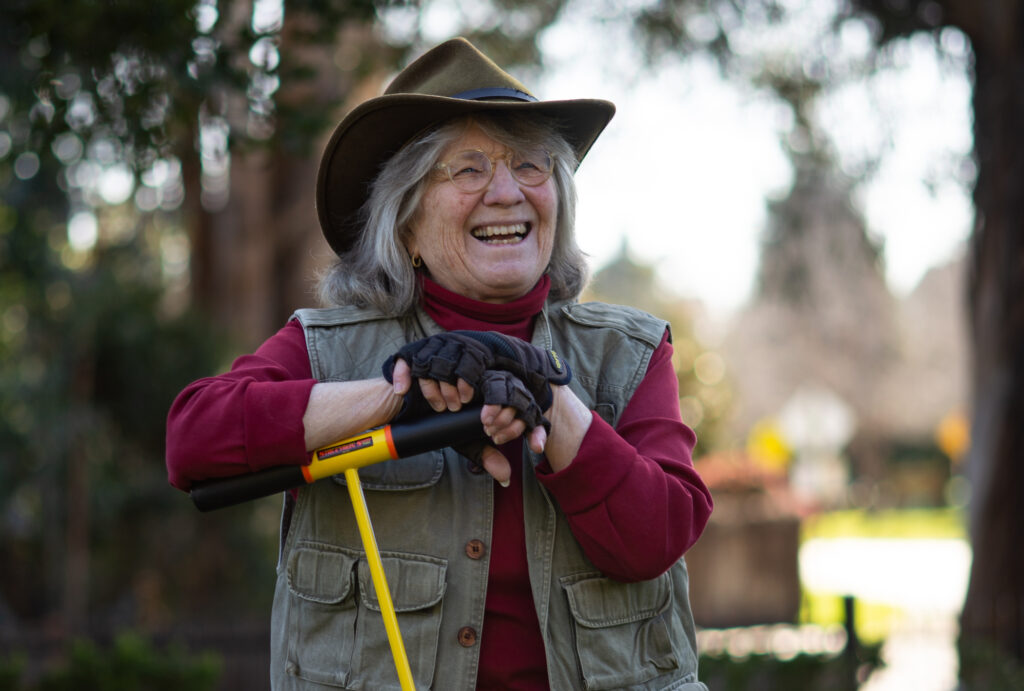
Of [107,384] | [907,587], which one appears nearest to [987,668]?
[107,384]

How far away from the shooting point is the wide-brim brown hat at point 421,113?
7.47 feet

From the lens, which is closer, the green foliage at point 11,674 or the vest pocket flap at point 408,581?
the vest pocket flap at point 408,581

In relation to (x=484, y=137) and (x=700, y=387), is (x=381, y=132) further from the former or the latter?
(x=700, y=387)

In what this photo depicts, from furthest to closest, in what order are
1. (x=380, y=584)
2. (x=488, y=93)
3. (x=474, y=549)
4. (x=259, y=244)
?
1. (x=259, y=244)
2. (x=488, y=93)
3. (x=474, y=549)
4. (x=380, y=584)

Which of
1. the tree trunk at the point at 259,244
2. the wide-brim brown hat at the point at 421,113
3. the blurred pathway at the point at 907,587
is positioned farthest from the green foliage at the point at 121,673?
the tree trunk at the point at 259,244

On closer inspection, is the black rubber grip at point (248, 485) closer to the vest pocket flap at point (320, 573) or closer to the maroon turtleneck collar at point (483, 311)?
the vest pocket flap at point (320, 573)

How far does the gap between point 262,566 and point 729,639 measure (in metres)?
4.60

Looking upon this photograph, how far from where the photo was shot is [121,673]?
Result: 5.38 metres

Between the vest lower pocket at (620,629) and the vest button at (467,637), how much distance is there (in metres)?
0.20

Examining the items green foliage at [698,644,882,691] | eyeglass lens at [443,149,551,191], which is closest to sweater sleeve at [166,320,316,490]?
eyeglass lens at [443,149,551,191]

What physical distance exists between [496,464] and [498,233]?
1.83 ft

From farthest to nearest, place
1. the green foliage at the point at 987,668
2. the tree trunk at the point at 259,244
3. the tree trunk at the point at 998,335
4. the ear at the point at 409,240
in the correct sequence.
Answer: the tree trunk at the point at 259,244 < the tree trunk at the point at 998,335 < the green foliage at the point at 987,668 < the ear at the point at 409,240

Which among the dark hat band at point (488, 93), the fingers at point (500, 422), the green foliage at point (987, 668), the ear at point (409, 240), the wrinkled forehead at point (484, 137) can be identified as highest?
the dark hat band at point (488, 93)

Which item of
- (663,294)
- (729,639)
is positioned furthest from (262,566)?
(663,294)
